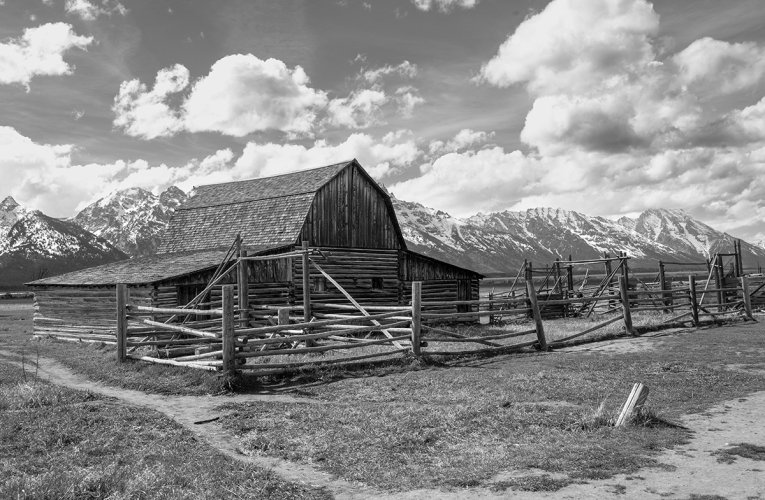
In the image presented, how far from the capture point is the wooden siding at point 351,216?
87.4 feet

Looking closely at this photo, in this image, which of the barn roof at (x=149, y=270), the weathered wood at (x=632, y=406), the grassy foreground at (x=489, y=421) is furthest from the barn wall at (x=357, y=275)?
the weathered wood at (x=632, y=406)

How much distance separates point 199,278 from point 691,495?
65.2 ft

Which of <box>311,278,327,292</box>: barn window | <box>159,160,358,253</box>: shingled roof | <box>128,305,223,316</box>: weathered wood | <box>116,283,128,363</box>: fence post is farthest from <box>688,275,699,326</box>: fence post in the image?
<box>116,283,128,363</box>: fence post

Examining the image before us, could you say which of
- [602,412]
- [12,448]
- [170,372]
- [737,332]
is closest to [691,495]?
[602,412]

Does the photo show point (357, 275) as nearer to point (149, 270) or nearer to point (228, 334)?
point (149, 270)

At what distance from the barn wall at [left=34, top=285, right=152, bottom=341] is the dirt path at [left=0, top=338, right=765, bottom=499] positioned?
48.6 ft

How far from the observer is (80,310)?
25.3m

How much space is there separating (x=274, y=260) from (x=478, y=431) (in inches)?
691

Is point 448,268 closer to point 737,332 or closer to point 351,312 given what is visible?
point 351,312

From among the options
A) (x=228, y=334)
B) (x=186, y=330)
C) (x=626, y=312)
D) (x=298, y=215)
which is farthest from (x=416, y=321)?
(x=298, y=215)

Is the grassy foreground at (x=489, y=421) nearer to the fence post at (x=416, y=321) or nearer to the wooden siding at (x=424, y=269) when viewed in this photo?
the fence post at (x=416, y=321)

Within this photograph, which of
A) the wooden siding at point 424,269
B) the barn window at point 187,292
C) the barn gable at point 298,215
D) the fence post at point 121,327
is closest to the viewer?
the fence post at point 121,327

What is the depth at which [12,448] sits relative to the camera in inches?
299

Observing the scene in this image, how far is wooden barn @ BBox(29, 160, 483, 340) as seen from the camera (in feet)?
76.9
